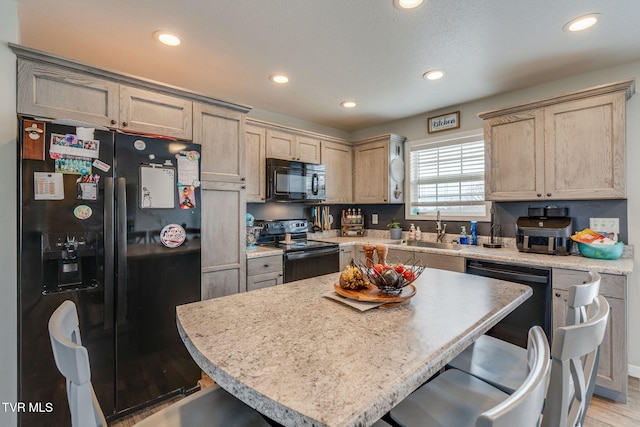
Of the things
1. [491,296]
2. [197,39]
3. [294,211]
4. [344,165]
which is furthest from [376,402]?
[344,165]

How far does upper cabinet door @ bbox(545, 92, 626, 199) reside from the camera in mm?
2293

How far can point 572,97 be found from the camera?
2.46 metres

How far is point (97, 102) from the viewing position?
1.97 m

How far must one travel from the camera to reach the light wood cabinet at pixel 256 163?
324 centimetres

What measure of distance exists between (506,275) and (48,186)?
10.6 feet

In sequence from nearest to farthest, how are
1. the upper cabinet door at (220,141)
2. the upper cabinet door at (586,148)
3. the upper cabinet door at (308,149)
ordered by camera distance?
the upper cabinet door at (586,148) < the upper cabinet door at (220,141) < the upper cabinet door at (308,149)

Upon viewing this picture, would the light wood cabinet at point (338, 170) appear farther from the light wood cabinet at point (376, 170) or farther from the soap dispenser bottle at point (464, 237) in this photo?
the soap dispenser bottle at point (464, 237)

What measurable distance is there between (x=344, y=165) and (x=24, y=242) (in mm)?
3326

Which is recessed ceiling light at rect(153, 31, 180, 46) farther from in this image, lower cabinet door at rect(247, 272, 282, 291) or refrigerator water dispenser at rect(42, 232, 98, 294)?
lower cabinet door at rect(247, 272, 282, 291)

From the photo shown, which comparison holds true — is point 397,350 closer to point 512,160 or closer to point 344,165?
point 512,160

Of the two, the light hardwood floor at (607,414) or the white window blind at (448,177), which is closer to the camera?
the light hardwood floor at (607,414)

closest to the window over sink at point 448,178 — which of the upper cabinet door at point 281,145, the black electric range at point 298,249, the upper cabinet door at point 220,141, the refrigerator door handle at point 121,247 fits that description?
the black electric range at point 298,249

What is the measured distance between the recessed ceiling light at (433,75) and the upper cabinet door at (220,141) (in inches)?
66.2

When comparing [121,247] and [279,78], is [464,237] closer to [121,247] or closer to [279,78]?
[279,78]
